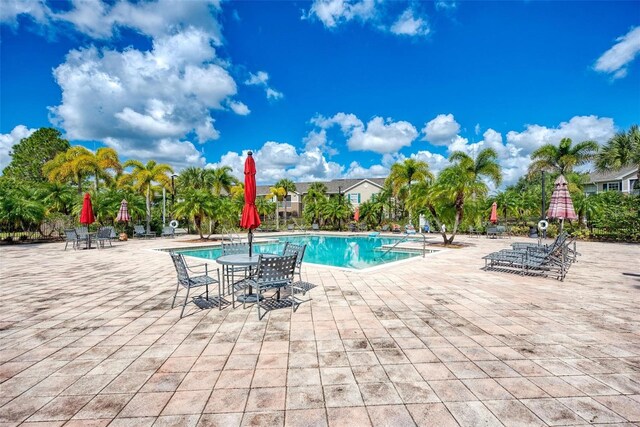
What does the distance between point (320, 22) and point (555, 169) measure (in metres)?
30.9

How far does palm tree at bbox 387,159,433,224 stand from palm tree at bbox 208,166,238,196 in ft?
67.4

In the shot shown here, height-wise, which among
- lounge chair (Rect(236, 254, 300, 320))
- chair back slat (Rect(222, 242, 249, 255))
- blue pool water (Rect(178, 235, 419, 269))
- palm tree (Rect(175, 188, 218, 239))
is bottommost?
blue pool water (Rect(178, 235, 419, 269))

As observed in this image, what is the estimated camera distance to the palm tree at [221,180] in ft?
122

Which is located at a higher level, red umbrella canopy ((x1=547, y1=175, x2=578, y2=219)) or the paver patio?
red umbrella canopy ((x1=547, y1=175, x2=578, y2=219))

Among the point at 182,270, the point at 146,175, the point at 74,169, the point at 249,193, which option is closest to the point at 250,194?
the point at 249,193

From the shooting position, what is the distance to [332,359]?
11.8 feet

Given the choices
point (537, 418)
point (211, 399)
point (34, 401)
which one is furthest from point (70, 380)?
point (537, 418)

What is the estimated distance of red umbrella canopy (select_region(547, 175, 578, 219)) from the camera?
374 inches

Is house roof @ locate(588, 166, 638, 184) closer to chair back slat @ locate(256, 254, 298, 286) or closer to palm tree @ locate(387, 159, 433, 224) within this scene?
palm tree @ locate(387, 159, 433, 224)

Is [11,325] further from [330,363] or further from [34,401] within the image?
[330,363]

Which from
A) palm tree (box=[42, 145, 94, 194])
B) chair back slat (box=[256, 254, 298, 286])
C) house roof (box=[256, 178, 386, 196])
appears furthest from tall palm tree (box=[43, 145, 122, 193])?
house roof (box=[256, 178, 386, 196])

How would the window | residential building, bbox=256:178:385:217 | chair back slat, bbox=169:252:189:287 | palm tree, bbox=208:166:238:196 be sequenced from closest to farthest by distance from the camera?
chair back slat, bbox=169:252:189:287
palm tree, bbox=208:166:238:196
the window
residential building, bbox=256:178:385:217

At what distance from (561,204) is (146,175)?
1117 inches

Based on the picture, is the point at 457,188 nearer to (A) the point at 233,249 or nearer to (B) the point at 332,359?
(A) the point at 233,249
